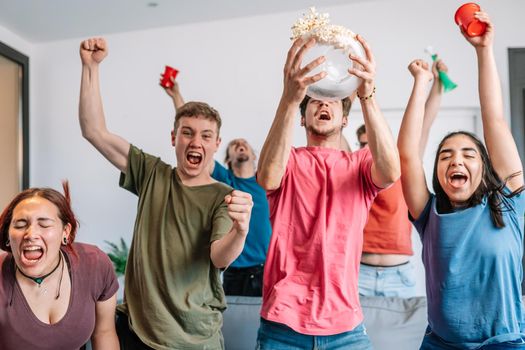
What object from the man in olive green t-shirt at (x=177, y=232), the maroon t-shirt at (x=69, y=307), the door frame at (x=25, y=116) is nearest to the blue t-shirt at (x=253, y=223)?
the man in olive green t-shirt at (x=177, y=232)

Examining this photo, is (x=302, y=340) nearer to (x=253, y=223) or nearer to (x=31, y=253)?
(x=31, y=253)

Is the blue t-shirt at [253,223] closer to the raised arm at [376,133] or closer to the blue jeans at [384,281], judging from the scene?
the blue jeans at [384,281]

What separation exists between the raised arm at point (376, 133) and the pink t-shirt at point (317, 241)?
0.28 feet

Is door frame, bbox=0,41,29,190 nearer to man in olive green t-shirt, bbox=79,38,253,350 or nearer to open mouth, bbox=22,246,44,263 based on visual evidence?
A: man in olive green t-shirt, bbox=79,38,253,350

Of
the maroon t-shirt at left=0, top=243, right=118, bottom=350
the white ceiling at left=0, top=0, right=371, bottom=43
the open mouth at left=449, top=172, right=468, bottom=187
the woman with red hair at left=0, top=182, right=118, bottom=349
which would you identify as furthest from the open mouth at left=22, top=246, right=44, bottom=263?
the white ceiling at left=0, top=0, right=371, bottom=43

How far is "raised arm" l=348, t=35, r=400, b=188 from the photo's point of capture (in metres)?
1.29

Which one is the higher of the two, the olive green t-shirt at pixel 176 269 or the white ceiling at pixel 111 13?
the white ceiling at pixel 111 13

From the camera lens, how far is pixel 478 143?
4.84 feet

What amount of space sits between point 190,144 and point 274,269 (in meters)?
0.61

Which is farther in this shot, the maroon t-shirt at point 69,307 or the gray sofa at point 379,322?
the gray sofa at point 379,322

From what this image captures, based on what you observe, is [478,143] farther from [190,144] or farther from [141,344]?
[141,344]

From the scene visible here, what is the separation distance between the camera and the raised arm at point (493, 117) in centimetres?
141

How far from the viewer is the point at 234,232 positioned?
154cm

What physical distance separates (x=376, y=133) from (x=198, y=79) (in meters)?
3.18
